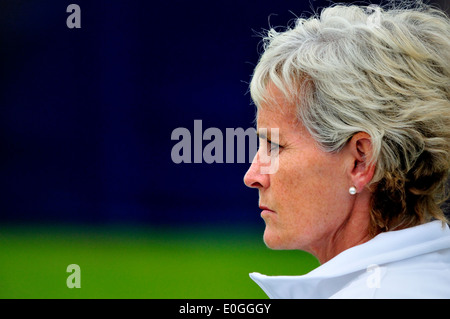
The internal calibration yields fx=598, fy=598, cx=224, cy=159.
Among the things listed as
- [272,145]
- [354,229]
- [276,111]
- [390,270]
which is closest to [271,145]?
[272,145]

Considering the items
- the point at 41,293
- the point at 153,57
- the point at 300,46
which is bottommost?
the point at 41,293

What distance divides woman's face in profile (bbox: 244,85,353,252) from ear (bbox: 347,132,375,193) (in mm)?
21

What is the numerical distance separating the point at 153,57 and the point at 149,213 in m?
1.23

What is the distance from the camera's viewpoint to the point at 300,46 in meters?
1.87

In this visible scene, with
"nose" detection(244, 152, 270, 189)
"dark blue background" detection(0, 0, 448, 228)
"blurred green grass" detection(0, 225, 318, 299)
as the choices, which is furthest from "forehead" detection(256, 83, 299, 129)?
"blurred green grass" detection(0, 225, 318, 299)

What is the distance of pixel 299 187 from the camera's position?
1816 mm

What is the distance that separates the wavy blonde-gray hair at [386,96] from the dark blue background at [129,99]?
265 cm

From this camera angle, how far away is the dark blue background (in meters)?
4.54

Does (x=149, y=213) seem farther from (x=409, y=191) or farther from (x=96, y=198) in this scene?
(x=409, y=191)

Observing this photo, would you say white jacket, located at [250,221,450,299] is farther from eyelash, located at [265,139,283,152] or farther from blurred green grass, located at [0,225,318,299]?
blurred green grass, located at [0,225,318,299]

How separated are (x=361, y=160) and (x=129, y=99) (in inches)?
125

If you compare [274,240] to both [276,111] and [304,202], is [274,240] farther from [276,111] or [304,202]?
[276,111]
